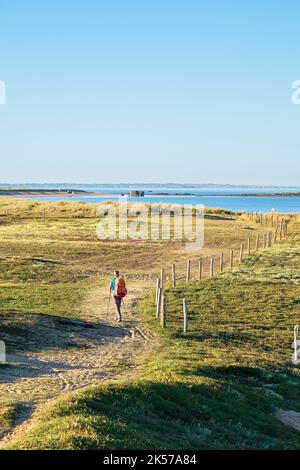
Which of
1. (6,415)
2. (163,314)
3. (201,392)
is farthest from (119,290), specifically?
(6,415)

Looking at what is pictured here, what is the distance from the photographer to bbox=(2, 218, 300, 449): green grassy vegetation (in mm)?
13914

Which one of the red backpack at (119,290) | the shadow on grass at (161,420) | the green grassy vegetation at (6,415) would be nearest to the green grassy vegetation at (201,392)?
the shadow on grass at (161,420)

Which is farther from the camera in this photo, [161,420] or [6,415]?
[161,420]

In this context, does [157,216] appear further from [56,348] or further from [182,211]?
[56,348]

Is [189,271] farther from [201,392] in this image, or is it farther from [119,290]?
[201,392]

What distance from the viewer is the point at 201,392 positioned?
62.6ft

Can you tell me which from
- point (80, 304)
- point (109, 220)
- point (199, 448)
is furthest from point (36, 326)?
point (109, 220)

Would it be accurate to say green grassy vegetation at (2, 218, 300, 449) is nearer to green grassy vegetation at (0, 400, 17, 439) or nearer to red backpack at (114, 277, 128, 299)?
green grassy vegetation at (0, 400, 17, 439)

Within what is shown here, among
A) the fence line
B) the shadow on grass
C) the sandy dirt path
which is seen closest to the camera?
the shadow on grass

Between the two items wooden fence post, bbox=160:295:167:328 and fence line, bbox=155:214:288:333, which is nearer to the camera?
wooden fence post, bbox=160:295:167:328

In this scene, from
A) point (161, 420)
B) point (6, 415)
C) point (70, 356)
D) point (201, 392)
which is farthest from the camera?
point (70, 356)

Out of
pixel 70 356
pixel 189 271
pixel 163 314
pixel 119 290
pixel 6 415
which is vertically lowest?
pixel 70 356

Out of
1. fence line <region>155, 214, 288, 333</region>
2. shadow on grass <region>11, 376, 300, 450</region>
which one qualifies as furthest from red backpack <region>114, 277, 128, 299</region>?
shadow on grass <region>11, 376, 300, 450</region>
